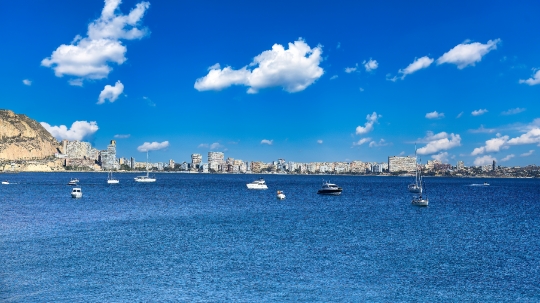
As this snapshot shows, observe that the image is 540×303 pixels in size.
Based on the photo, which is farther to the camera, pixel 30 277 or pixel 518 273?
pixel 518 273

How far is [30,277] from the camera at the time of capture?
1214 inches

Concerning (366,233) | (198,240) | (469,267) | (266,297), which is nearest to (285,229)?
(366,233)

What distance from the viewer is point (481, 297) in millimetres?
28641

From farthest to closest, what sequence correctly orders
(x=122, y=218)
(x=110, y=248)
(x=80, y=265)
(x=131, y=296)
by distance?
(x=122, y=218)
(x=110, y=248)
(x=80, y=265)
(x=131, y=296)

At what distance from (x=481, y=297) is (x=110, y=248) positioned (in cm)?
3001

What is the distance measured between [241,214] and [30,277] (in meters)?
46.7

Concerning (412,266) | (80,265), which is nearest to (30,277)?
(80,265)

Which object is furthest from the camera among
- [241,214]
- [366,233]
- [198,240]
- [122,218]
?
[241,214]

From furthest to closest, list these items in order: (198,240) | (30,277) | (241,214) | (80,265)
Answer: (241,214) → (198,240) → (80,265) → (30,277)

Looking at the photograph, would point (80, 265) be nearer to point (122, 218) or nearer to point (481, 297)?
point (481, 297)

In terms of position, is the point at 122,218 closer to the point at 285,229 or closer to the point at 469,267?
the point at 285,229

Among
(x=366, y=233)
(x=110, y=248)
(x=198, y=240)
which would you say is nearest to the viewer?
(x=110, y=248)

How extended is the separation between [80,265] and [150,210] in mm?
48154

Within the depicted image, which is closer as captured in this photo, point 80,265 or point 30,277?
point 30,277
